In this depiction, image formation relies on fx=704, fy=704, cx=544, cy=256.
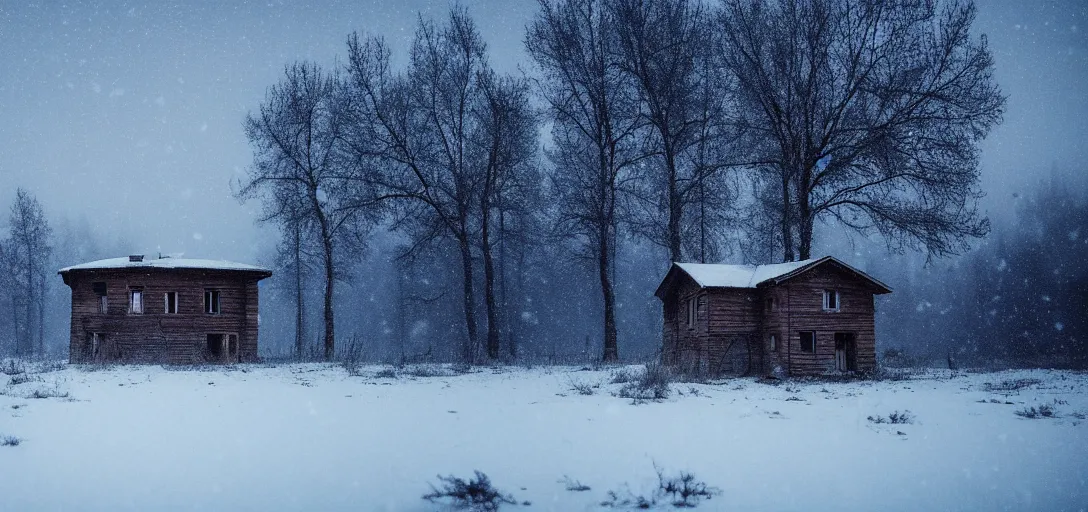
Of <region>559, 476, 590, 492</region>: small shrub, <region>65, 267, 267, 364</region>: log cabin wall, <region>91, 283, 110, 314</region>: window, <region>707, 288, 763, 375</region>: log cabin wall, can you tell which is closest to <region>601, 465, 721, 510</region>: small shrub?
<region>559, 476, 590, 492</region>: small shrub

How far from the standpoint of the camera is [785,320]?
23.2 metres

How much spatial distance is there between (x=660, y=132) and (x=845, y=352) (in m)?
11.9

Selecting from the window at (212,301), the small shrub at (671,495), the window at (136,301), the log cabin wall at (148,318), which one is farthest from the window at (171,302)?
the small shrub at (671,495)

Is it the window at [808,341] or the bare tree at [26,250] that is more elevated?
the bare tree at [26,250]

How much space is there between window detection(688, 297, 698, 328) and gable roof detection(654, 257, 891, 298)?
112cm

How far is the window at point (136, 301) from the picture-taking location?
103ft

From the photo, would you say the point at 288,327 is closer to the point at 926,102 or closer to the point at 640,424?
the point at 926,102

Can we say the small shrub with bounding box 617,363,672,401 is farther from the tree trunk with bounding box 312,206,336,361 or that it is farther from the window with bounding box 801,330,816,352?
the tree trunk with bounding box 312,206,336,361

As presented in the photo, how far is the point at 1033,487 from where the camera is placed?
276 inches

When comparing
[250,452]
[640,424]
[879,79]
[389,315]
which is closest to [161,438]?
[250,452]

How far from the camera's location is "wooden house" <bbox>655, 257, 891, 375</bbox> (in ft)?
76.2

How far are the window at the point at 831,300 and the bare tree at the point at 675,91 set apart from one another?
6771 millimetres

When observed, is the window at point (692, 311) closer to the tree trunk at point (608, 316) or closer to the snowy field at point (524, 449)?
the tree trunk at point (608, 316)

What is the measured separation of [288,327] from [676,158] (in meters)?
66.8
